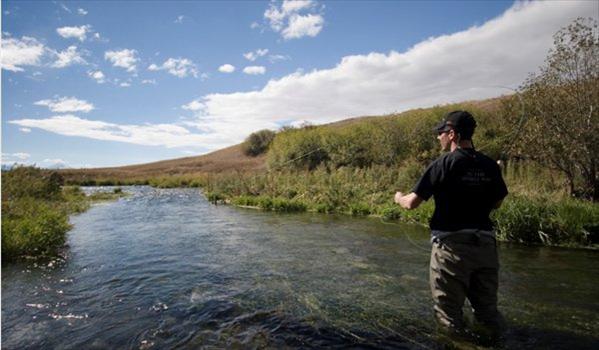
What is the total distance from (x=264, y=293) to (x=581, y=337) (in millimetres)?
4711

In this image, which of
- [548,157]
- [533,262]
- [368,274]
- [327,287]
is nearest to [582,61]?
[548,157]

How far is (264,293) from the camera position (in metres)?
7.06

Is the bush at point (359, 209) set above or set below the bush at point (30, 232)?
below

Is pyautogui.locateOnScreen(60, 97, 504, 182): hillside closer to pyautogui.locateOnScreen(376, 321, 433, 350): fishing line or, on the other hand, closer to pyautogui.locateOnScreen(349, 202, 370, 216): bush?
pyautogui.locateOnScreen(349, 202, 370, 216): bush

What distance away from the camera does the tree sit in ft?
44.8

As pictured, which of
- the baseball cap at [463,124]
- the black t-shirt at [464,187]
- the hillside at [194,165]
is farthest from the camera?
the hillside at [194,165]

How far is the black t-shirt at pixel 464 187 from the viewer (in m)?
4.32

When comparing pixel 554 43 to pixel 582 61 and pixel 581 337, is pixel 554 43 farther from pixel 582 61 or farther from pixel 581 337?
pixel 581 337

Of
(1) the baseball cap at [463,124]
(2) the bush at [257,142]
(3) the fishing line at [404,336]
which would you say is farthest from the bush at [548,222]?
(2) the bush at [257,142]

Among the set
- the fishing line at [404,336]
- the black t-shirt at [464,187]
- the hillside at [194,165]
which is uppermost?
the hillside at [194,165]

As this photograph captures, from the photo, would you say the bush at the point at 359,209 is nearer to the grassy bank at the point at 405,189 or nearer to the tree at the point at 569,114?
the grassy bank at the point at 405,189

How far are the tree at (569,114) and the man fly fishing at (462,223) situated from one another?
11.3m

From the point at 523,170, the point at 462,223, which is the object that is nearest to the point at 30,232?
the point at 462,223

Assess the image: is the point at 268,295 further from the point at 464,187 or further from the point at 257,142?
the point at 257,142
